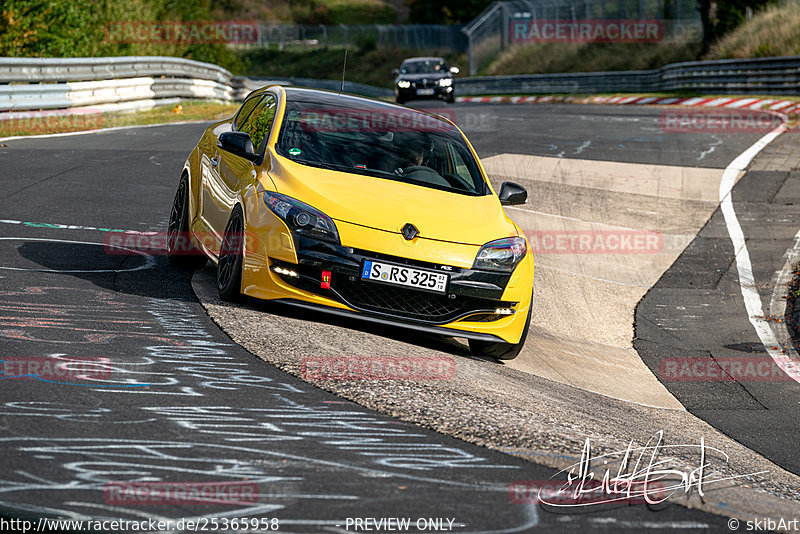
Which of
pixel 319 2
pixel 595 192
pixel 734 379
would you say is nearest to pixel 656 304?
pixel 734 379

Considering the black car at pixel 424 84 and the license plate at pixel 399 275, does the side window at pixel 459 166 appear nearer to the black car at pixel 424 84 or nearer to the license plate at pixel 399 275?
the license plate at pixel 399 275

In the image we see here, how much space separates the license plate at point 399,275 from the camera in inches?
280

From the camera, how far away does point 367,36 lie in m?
80.4

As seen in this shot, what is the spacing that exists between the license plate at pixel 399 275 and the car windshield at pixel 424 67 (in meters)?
29.7

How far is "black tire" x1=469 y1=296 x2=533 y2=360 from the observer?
7789 millimetres

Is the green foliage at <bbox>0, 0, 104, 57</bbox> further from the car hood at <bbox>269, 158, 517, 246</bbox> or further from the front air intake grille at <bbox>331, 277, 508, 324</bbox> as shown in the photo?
the front air intake grille at <bbox>331, 277, 508, 324</bbox>

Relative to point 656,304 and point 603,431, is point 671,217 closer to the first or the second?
point 656,304

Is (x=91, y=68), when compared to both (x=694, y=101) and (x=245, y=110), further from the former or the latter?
(x=694, y=101)

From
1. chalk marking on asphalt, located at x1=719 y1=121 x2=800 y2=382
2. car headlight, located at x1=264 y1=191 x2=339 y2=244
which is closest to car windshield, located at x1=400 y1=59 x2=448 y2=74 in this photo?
chalk marking on asphalt, located at x1=719 y1=121 x2=800 y2=382

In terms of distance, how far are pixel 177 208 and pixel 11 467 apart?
215 inches

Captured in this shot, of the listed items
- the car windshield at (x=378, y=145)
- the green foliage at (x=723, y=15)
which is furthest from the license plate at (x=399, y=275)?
the green foliage at (x=723, y=15)

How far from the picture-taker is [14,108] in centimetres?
1900

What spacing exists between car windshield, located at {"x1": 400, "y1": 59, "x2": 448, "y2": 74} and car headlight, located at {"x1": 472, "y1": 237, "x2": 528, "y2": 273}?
2925 cm

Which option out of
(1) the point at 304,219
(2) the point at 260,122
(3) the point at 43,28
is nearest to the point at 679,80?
(3) the point at 43,28
